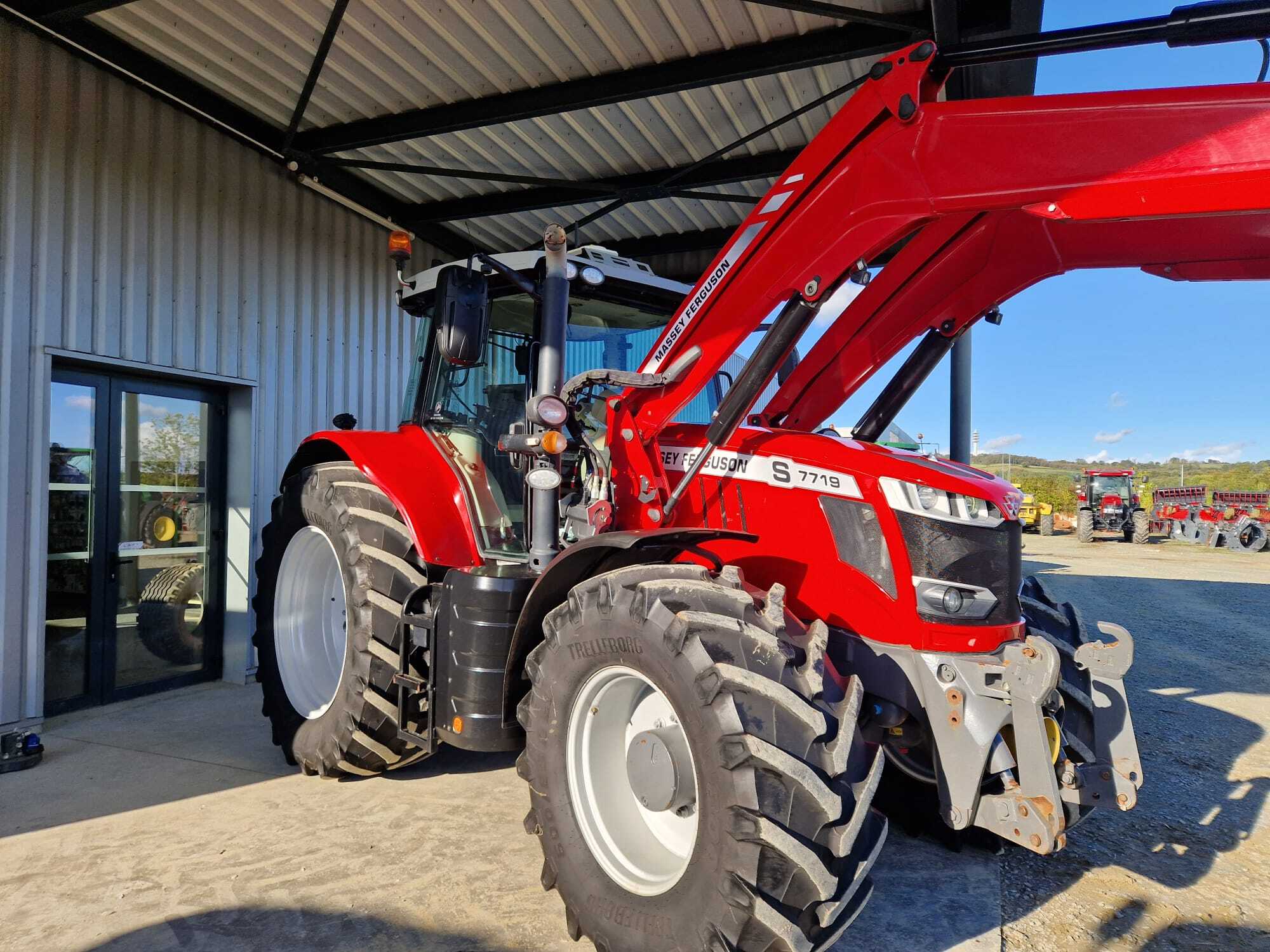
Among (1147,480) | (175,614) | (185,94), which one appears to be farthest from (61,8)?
(1147,480)

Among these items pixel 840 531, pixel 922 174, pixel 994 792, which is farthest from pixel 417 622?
pixel 922 174

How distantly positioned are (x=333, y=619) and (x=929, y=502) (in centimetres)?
332

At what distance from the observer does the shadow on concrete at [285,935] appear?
2.63 metres

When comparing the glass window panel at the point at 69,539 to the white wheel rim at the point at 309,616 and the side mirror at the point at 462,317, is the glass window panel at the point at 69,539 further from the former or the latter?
the side mirror at the point at 462,317

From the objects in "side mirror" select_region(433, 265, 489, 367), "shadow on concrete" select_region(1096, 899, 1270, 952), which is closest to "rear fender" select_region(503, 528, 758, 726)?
"side mirror" select_region(433, 265, 489, 367)

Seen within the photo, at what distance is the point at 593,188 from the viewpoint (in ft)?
21.6

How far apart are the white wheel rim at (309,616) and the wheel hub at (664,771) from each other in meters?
2.50

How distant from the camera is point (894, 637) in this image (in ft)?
8.72

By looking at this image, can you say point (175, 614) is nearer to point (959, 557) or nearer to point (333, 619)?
point (333, 619)

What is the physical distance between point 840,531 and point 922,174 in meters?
1.13

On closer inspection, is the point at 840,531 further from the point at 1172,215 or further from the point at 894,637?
the point at 1172,215

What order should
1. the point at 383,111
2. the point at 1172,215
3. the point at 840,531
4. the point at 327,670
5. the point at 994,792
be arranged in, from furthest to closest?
the point at 383,111 → the point at 327,670 → the point at 840,531 → the point at 994,792 → the point at 1172,215

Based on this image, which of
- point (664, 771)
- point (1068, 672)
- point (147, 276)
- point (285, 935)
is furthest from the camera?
point (147, 276)

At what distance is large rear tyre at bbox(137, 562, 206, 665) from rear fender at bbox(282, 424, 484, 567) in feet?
8.51
